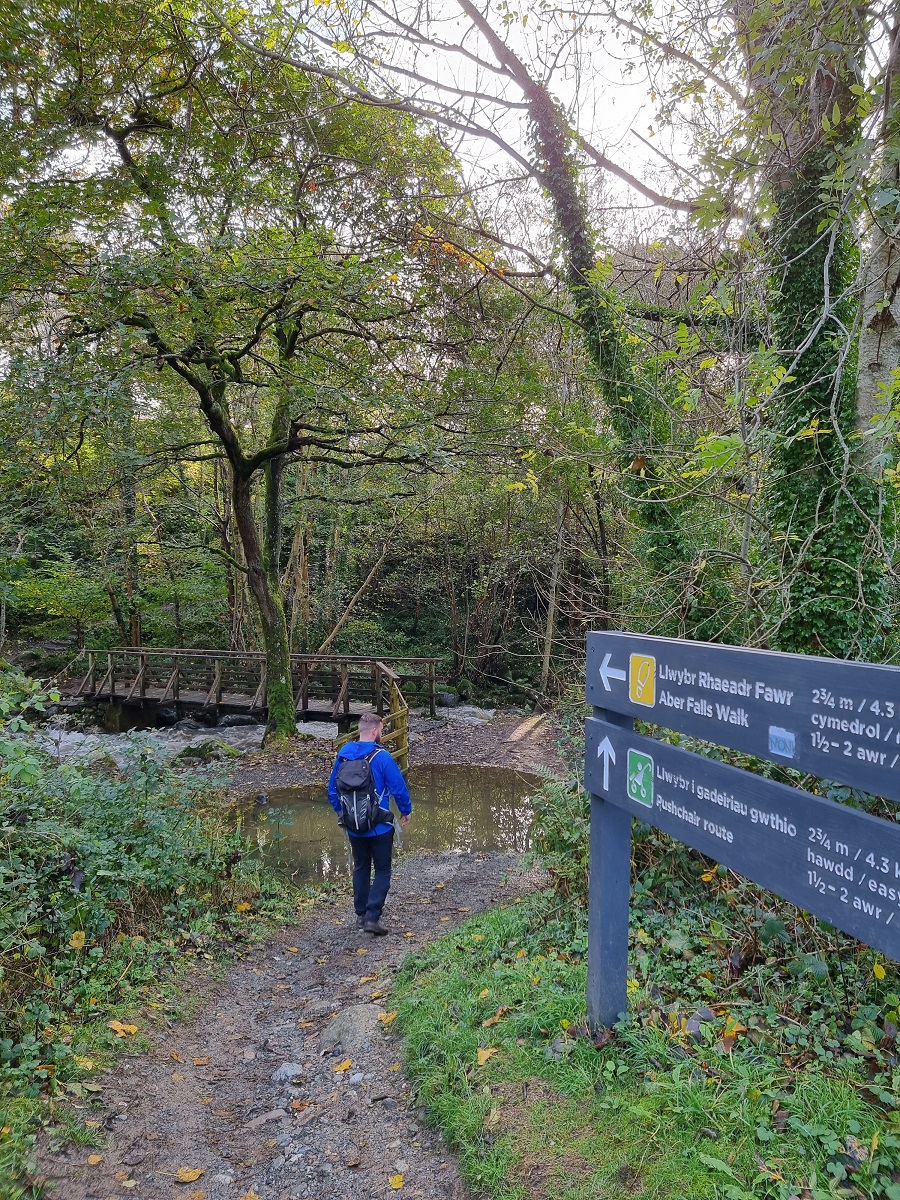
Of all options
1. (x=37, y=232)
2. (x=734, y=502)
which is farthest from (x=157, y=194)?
(x=734, y=502)

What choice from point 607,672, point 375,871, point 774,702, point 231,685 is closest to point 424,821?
point 375,871

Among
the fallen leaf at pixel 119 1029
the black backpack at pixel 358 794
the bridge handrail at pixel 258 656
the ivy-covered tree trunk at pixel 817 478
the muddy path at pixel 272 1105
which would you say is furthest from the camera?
the bridge handrail at pixel 258 656

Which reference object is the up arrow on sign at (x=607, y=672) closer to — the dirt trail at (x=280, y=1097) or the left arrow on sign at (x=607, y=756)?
the left arrow on sign at (x=607, y=756)

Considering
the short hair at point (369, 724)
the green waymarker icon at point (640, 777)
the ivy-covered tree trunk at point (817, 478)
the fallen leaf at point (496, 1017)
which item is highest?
the ivy-covered tree trunk at point (817, 478)

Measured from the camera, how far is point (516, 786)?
11.0m

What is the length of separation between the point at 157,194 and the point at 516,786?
374 inches

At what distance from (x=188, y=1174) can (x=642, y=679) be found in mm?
2640

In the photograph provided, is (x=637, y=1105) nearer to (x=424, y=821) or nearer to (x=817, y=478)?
(x=817, y=478)

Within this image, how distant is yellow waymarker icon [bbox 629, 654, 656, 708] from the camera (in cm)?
245

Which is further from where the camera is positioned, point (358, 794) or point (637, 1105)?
point (358, 794)

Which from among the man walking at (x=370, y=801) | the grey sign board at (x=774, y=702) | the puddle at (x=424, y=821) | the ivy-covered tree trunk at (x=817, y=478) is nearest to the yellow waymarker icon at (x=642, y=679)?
the grey sign board at (x=774, y=702)

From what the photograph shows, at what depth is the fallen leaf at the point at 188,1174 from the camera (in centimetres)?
267

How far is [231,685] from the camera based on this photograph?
16.0 meters

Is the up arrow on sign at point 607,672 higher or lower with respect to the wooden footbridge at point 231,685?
higher
